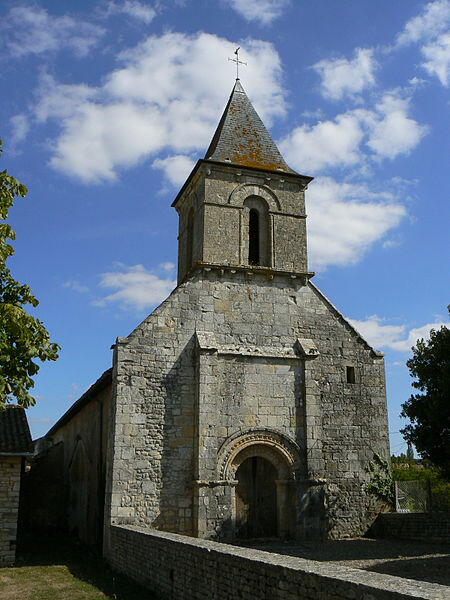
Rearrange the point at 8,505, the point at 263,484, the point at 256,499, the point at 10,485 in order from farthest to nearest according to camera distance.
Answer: the point at 263,484, the point at 256,499, the point at 10,485, the point at 8,505

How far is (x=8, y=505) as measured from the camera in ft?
44.8

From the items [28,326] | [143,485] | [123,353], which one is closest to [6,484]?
[143,485]

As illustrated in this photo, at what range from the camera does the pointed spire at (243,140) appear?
59.0 feet

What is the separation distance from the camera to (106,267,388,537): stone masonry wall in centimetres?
1437

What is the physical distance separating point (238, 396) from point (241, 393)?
12 cm

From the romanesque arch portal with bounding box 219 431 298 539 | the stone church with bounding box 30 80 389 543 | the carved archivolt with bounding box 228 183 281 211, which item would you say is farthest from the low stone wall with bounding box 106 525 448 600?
the carved archivolt with bounding box 228 183 281 211

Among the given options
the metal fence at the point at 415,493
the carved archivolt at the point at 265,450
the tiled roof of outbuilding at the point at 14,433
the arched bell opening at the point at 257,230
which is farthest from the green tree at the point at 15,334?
the metal fence at the point at 415,493

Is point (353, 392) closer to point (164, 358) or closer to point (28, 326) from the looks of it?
point (164, 358)

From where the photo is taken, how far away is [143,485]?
14.2 metres

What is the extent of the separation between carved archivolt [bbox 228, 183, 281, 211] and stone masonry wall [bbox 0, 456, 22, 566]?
9320 mm

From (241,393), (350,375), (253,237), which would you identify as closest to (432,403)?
(350,375)

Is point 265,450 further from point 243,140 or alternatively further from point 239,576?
point 243,140

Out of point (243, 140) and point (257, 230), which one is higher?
point (243, 140)

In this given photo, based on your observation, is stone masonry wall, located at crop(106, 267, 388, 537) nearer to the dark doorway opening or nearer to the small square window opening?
the small square window opening
